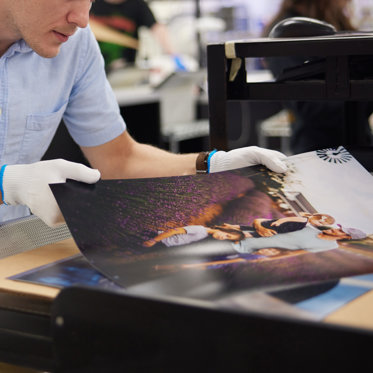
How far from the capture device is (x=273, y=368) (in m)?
0.45

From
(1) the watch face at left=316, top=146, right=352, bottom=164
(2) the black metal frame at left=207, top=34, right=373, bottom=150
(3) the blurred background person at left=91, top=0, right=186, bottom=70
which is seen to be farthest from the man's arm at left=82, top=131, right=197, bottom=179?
(3) the blurred background person at left=91, top=0, right=186, bottom=70

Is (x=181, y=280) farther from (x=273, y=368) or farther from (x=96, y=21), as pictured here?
(x=96, y=21)

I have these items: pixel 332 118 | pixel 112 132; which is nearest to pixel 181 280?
pixel 112 132

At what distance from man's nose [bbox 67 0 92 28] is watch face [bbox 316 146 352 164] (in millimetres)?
466

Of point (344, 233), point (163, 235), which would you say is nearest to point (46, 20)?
point (163, 235)

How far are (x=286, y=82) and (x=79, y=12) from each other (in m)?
0.37

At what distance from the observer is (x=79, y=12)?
1.02 meters

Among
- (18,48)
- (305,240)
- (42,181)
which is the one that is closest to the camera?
(305,240)

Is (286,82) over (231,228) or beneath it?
over

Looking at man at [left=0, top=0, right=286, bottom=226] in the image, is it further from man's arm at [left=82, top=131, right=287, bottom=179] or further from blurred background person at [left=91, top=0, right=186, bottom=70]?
blurred background person at [left=91, top=0, right=186, bottom=70]

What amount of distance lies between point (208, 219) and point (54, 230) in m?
0.21

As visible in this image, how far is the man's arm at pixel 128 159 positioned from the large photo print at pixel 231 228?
387 millimetres

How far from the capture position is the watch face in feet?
A: 2.82

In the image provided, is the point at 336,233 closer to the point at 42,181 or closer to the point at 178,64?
the point at 42,181
